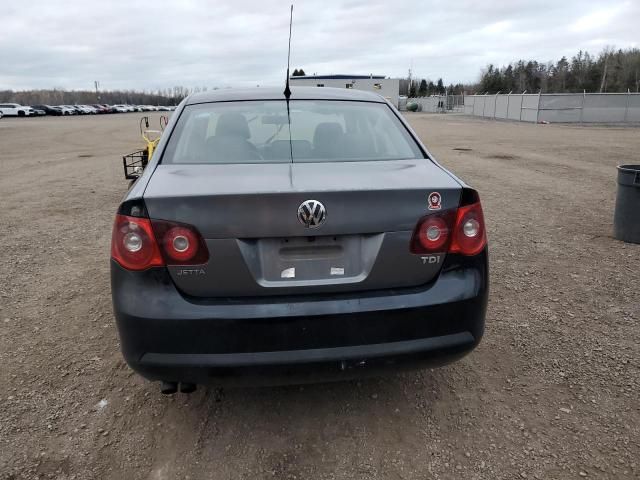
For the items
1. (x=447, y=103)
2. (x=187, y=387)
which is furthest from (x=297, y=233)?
(x=447, y=103)

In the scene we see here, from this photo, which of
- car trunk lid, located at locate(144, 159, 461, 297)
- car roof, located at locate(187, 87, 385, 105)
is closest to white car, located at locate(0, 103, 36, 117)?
car roof, located at locate(187, 87, 385, 105)

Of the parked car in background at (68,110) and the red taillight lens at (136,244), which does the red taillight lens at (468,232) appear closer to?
the red taillight lens at (136,244)

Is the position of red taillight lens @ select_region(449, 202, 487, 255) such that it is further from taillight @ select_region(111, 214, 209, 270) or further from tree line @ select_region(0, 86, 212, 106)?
tree line @ select_region(0, 86, 212, 106)

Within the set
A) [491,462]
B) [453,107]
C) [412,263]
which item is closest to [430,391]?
[491,462]

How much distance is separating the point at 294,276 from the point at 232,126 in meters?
1.35

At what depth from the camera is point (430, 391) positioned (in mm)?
2992

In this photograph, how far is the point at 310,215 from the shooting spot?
2.16 metres

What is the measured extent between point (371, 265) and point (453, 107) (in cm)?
5957

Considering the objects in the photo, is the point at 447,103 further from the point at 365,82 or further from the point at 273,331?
the point at 273,331

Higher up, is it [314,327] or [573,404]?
[314,327]

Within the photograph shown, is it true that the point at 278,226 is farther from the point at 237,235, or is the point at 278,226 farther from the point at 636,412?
the point at 636,412

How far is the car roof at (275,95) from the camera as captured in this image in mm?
3436

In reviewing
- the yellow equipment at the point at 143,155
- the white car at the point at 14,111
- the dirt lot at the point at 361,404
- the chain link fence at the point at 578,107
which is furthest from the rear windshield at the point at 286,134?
the white car at the point at 14,111

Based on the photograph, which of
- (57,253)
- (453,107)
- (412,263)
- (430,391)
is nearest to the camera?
(412,263)
